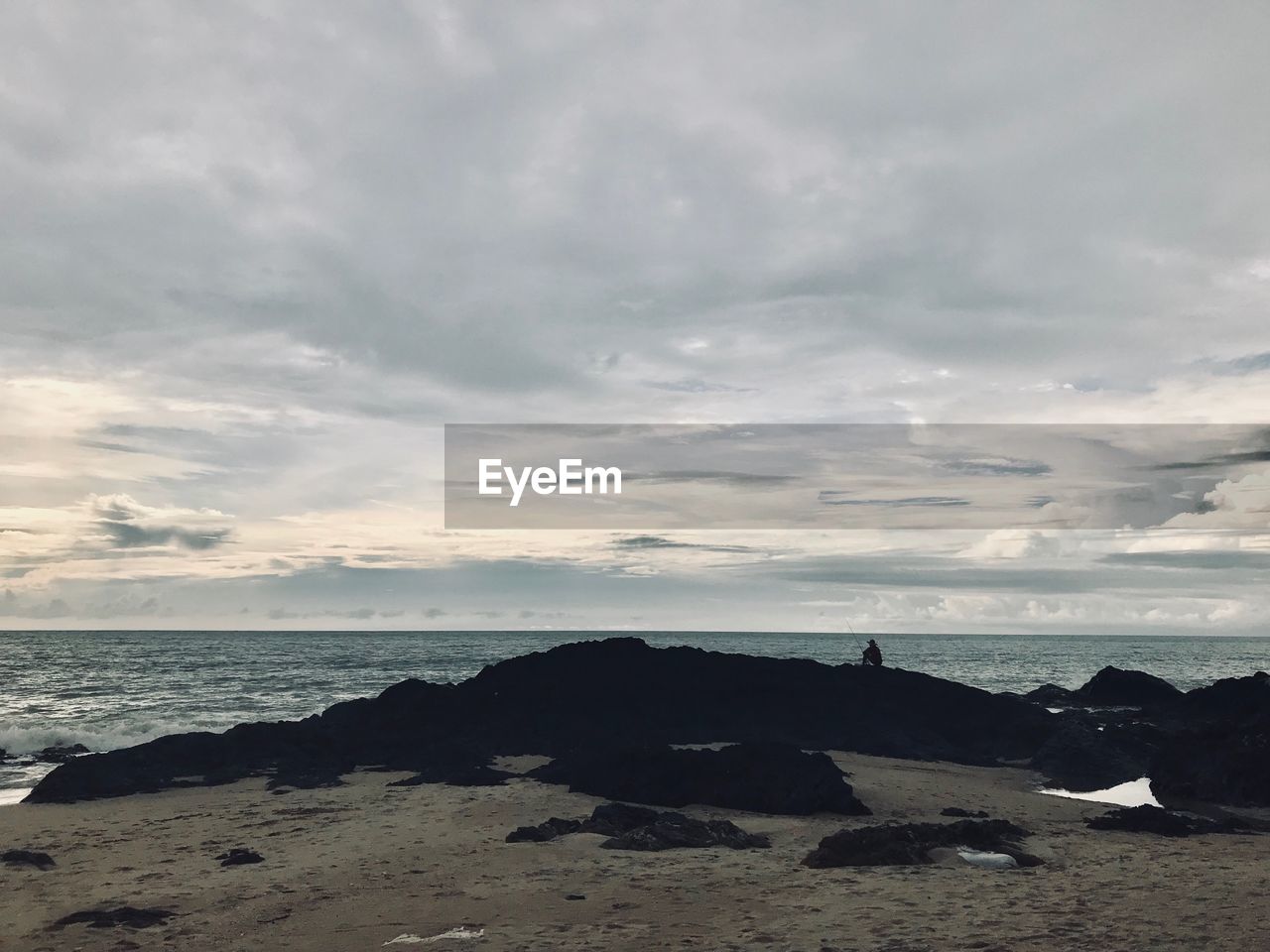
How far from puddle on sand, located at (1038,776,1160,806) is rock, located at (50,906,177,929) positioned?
62.5 ft

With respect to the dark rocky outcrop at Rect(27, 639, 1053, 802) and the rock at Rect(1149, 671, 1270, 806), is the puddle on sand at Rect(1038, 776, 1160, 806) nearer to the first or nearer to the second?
the rock at Rect(1149, 671, 1270, 806)

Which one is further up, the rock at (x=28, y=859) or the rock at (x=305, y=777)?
the rock at (x=28, y=859)

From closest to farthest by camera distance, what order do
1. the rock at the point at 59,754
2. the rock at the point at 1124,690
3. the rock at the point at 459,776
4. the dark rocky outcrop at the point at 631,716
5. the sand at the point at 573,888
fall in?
the sand at the point at 573,888
the rock at the point at 459,776
the dark rocky outcrop at the point at 631,716
the rock at the point at 59,754
the rock at the point at 1124,690

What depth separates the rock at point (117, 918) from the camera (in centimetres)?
1140

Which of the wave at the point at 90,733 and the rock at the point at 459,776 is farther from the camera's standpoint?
the wave at the point at 90,733

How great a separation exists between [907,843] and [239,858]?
35.6ft

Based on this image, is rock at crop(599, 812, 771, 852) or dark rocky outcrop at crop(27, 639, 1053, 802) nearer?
rock at crop(599, 812, 771, 852)

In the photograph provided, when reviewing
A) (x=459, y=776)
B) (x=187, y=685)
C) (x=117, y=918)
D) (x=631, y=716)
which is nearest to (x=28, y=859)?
(x=117, y=918)

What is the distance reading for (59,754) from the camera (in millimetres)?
29922

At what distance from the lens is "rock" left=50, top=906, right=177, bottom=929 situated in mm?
11398

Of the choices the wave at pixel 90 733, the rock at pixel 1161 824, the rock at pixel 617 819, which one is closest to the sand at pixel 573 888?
the rock at pixel 1161 824

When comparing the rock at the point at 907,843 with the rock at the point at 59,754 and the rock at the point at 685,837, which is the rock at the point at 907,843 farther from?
the rock at the point at 59,754

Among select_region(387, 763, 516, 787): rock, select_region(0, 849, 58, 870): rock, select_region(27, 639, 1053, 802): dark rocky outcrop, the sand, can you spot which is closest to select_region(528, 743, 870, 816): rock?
the sand

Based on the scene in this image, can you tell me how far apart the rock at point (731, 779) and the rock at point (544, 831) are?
2.91 metres
